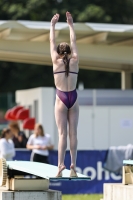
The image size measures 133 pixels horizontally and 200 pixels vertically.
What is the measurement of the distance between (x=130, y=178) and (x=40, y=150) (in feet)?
25.8

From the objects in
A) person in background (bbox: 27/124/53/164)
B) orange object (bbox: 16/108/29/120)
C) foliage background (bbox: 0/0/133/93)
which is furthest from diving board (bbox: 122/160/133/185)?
foliage background (bbox: 0/0/133/93)

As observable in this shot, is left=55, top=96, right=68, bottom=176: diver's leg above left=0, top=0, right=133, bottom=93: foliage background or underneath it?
underneath

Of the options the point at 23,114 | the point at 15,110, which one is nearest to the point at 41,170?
the point at 23,114

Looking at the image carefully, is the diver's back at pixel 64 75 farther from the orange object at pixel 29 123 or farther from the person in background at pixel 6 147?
the orange object at pixel 29 123

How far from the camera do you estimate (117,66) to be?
26875mm

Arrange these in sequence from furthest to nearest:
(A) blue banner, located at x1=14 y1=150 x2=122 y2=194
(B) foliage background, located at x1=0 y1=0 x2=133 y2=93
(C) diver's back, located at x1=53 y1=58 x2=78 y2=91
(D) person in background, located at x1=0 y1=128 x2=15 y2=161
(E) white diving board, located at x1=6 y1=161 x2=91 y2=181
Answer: (B) foliage background, located at x1=0 y1=0 x2=133 y2=93 < (A) blue banner, located at x1=14 y1=150 x2=122 y2=194 < (D) person in background, located at x1=0 y1=128 x2=15 y2=161 < (C) diver's back, located at x1=53 y1=58 x2=78 y2=91 < (E) white diving board, located at x1=6 y1=161 x2=91 y2=181

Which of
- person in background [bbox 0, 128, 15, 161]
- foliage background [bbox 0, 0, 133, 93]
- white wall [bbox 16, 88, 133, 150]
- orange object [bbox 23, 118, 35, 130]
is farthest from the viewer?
foliage background [bbox 0, 0, 133, 93]

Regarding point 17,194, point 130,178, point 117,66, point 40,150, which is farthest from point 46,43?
point 17,194

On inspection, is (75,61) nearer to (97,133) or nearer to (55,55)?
(55,55)

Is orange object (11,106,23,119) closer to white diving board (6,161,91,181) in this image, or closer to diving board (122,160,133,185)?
diving board (122,160,133,185)

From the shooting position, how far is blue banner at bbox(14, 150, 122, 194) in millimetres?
20938

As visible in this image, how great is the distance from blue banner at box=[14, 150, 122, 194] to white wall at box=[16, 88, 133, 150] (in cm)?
224

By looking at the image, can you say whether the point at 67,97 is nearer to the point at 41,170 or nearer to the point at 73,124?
the point at 73,124

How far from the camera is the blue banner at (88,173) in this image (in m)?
20.9
